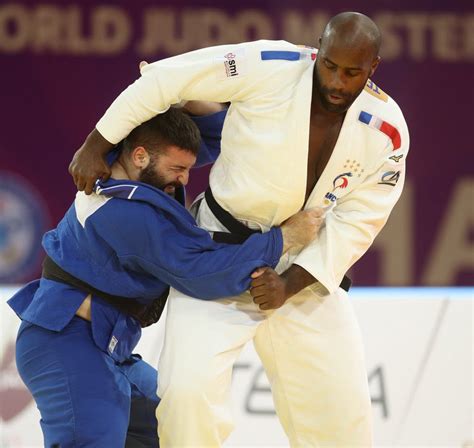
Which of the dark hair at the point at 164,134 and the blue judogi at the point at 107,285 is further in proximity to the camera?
the dark hair at the point at 164,134

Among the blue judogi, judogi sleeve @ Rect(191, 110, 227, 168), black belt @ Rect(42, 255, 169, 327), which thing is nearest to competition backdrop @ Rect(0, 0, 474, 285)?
judogi sleeve @ Rect(191, 110, 227, 168)

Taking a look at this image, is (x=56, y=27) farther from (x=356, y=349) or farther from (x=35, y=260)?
Answer: (x=356, y=349)

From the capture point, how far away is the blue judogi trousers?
3420 millimetres

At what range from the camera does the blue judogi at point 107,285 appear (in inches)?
135

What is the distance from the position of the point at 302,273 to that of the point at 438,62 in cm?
483

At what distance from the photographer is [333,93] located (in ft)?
11.0

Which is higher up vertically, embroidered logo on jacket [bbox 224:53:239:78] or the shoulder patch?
embroidered logo on jacket [bbox 224:53:239:78]

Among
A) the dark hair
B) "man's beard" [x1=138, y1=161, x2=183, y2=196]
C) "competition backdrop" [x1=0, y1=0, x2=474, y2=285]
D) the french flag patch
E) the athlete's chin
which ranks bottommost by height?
"competition backdrop" [x1=0, y1=0, x2=474, y2=285]

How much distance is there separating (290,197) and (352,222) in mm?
247

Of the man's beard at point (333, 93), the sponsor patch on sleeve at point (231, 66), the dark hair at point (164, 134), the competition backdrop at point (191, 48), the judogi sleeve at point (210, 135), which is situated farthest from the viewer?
the competition backdrop at point (191, 48)

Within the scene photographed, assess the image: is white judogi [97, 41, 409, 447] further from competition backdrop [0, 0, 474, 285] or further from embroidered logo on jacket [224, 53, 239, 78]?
competition backdrop [0, 0, 474, 285]

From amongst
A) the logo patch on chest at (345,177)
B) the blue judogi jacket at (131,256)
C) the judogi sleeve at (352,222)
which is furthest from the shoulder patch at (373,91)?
the blue judogi jacket at (131,256)

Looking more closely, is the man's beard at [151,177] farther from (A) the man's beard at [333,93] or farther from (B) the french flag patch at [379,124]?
(B) the french flag patch at [379,124]

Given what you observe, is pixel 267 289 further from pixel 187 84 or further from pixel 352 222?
pixel 187 84
